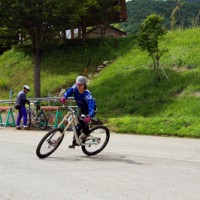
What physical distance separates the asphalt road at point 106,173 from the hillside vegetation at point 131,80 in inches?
133

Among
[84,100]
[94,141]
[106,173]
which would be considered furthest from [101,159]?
[106,173]

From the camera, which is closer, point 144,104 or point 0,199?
point 0,199

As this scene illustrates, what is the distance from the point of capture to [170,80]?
18.9 metres

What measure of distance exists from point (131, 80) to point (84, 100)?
11715 millimetres

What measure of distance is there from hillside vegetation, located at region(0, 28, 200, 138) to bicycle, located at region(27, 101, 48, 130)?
2515 mm

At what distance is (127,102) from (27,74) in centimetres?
1130

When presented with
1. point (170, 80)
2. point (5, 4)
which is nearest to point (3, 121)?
point (5, 4)

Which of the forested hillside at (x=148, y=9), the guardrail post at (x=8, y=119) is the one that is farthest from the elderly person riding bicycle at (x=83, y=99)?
the forested hillside at (x=148, y=9)

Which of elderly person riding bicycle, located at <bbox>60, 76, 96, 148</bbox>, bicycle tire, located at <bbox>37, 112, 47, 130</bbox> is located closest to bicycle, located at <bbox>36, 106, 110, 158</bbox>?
elderly person riding bicycle, located at <bbox>60, 76, 96, 148</bbox>

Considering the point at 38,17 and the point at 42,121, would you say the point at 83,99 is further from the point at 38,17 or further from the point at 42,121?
the point at 38,17

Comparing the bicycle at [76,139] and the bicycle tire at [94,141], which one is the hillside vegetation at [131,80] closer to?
the bicycle tire at [94,141]

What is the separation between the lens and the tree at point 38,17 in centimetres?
1948

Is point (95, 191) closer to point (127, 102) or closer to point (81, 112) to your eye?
point (81, 112)

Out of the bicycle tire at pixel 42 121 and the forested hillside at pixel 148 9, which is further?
the forested hillside at pixel 148 9
